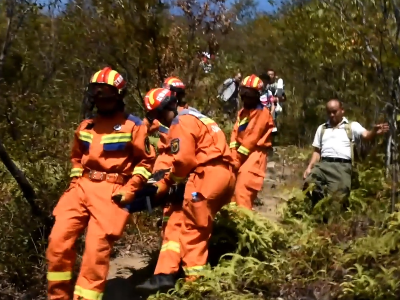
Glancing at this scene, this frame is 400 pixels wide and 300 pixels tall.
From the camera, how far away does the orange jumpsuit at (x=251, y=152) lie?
7073 mm

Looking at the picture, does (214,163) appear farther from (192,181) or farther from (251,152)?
Result: (251,152)

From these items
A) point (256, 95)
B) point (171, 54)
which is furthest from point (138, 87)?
point (256, 95)

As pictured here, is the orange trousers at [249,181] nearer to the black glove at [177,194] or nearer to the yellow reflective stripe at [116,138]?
the black glove at [177,194]

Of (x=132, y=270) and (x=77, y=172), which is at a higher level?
(x=77, y=172)

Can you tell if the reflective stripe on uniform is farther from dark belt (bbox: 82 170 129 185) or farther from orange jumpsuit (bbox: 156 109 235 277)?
dark belt (bbox: 82 170 129 185)

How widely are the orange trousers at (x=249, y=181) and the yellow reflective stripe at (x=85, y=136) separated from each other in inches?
89.3

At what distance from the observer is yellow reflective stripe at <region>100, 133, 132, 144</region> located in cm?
510

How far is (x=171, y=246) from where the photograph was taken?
5430 millimetres

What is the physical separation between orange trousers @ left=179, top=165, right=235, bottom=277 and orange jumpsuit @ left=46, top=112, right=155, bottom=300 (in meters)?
Answer: 0.50

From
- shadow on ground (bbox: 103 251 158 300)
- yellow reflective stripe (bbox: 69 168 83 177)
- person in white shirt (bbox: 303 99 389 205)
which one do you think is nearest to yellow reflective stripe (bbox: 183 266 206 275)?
shadow on ground (bbox: 103 251 158 300)

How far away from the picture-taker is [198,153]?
5477 mm

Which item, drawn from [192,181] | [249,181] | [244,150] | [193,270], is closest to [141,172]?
[192,181]

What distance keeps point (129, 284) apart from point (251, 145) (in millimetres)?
2224

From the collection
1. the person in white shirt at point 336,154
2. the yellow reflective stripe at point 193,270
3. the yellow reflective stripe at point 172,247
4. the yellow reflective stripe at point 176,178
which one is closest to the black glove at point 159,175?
the yellow reflective stripe at point 176,178
